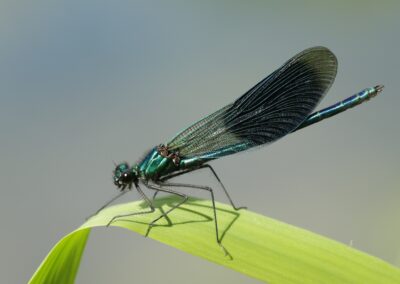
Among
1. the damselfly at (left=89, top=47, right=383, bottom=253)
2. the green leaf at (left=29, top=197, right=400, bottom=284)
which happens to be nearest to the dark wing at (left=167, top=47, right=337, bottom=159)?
the damselfly at (left=89, top=47, right=383, bottom=253)

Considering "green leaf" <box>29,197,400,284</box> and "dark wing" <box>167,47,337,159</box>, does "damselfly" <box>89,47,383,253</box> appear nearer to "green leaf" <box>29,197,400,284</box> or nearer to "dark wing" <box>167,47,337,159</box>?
"dark wing" <box>167,47,337,159</box>

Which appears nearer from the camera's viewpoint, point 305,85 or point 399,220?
point 305,85

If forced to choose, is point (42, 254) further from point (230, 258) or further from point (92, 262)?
point (230, 258)

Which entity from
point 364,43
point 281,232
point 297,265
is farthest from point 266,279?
point 364,43

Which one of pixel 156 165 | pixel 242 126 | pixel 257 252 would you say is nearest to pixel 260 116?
pixel 242 126

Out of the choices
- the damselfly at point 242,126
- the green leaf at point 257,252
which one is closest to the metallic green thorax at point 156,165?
the damselfly at point 242,126
